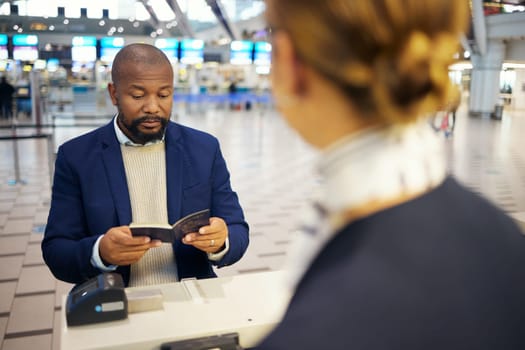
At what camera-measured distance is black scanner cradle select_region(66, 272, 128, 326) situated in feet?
4.71

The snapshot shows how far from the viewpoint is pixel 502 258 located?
0.64 meters

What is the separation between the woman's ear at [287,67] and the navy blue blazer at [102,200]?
A: 1.40m

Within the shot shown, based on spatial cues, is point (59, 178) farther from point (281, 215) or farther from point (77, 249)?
point (281, 215)

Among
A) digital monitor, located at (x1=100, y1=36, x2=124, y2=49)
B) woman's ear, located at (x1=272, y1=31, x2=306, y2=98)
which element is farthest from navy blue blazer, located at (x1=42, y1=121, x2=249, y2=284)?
digital monitor, located at (x1=100, y1=36, x2=124, y2=49)

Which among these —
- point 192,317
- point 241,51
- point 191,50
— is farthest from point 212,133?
point 192,317

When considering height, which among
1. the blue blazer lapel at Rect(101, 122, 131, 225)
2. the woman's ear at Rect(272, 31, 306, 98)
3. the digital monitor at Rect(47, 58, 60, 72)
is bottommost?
the blue blazer lapel at Rect(101, 122, 131, 225)

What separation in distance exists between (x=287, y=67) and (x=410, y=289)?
0.96 ft

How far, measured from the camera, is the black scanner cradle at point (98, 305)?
1.44 metres

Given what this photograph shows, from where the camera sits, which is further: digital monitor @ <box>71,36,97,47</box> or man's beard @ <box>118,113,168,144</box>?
digital monitor @ <box>71,36,97,47</box>

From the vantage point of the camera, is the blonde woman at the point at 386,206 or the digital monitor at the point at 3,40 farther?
the digital monitor at the point at 3,40

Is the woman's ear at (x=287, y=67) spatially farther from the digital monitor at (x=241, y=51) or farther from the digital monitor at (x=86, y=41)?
the digital monitor at (x=241, y=51)

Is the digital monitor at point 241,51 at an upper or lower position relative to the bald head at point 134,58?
upper

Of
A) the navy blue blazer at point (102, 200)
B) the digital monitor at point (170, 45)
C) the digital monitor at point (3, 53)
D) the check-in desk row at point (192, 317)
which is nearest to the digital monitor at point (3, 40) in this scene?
the digital monitor at point (3, 53)

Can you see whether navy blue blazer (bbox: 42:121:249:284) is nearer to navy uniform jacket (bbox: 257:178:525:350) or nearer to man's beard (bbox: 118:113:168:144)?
man's beard (bbox: 118:113:168:144)
